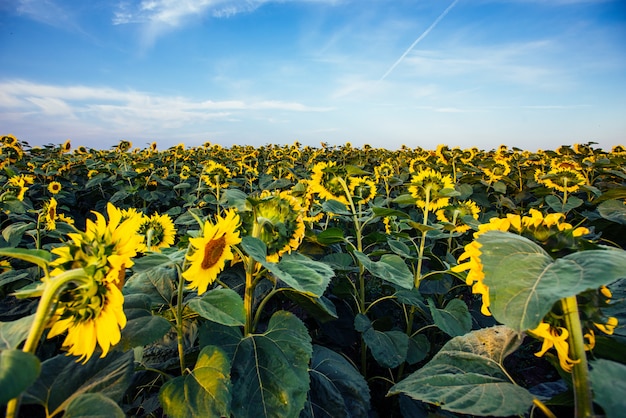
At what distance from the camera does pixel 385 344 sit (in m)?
1.70

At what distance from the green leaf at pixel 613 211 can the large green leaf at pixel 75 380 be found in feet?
10.8

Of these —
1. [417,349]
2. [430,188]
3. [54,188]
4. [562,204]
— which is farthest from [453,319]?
[54,188]

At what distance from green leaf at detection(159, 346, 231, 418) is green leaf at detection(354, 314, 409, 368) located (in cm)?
86

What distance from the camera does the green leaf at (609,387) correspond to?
50 cm

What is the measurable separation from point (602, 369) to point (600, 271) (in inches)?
6.1

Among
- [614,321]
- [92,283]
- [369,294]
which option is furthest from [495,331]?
[369,294]

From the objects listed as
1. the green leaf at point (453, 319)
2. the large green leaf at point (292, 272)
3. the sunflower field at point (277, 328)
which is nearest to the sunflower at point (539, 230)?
the sunflower field at point (277, 328)

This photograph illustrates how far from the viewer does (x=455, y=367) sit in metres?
0.93

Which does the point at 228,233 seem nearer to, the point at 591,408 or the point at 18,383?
the point at 18,383

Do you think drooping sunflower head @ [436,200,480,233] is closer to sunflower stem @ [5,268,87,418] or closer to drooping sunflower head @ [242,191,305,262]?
drooping sunflower head @ [242,191,305,262]

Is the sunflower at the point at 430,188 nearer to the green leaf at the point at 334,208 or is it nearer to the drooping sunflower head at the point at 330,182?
the drooping sunflower head at the point at 330,182

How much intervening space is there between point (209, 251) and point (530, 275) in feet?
2.73

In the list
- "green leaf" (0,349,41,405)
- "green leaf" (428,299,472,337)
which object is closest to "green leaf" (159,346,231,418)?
"green leaf" (0,349,41,405)

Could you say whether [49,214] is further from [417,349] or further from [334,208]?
[417,349]
